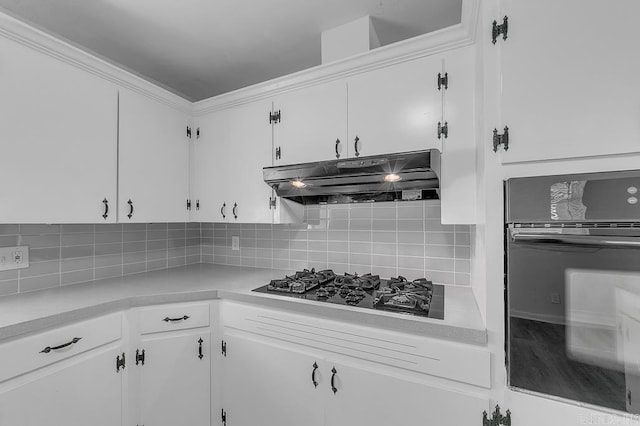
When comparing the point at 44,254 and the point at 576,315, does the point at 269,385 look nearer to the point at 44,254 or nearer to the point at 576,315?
the point at 576,315

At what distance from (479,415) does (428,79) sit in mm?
1481

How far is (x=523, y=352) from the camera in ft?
3.22

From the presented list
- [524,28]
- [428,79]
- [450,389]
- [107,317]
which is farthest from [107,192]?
[524,28]

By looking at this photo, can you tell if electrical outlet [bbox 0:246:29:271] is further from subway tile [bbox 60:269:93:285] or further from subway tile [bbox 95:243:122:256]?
subway tile [bbox 95:243:122:256]

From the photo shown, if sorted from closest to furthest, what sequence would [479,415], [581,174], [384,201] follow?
[581,174], [479,415], [384,201]

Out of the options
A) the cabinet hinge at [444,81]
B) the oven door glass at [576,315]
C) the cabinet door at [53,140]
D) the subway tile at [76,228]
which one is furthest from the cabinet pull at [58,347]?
the cabinet hinge at [444,81]

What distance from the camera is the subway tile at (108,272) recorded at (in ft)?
6.49

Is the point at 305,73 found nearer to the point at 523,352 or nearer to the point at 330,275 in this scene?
the point at 330,275

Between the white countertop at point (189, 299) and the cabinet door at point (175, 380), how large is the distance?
24 centimetres

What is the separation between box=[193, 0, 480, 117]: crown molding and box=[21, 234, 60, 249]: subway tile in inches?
53.0

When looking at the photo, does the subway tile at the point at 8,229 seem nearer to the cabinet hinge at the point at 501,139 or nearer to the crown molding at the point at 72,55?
the crown molding at the point at 72,55

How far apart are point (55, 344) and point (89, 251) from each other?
2.73ft

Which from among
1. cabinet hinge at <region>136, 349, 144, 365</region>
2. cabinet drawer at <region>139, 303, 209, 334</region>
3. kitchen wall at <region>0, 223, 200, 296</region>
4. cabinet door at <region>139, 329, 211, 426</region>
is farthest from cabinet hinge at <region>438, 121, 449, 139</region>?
kitchen wall at <region>0, 223, 200, 296</region>

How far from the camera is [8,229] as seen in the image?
158 centimetres
